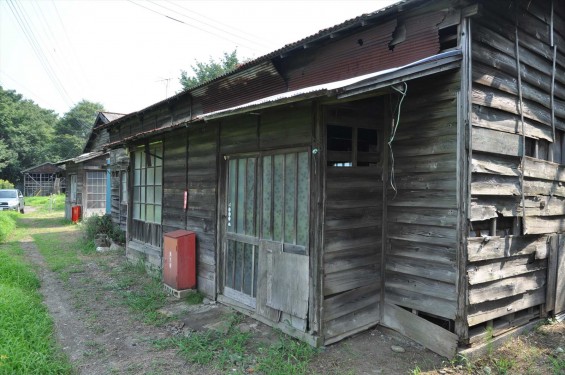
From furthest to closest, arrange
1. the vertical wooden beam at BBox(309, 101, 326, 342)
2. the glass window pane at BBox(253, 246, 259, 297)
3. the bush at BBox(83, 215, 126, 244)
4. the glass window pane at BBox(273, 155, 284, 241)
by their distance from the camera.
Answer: the bush at BBox(83, 215, 126, 244)
the glass window pane at BBox(253, 246, 259, 297)
the glass window pane at BBox(273, 155, 284, 241)
the vertical wooden beam at BBox(309, 101, 326, 342)

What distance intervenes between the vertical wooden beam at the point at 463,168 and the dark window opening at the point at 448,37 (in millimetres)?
141

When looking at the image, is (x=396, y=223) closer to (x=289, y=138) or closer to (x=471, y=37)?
(x=289, y=138)

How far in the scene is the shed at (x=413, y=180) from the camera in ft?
13.3

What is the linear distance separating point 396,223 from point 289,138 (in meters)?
1.75

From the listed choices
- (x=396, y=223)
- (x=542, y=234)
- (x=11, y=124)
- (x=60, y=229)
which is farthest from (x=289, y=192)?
(x=11, y=124)

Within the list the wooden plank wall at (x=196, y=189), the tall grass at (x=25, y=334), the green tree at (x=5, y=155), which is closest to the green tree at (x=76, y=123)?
the green tree at (x=5, y=155)

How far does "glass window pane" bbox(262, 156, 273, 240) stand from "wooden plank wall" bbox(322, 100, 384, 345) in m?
1.05

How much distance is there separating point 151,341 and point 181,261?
192 centimetres

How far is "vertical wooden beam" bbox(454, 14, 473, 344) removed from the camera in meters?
A: 3.93

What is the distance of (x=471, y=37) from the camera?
398 centimetres

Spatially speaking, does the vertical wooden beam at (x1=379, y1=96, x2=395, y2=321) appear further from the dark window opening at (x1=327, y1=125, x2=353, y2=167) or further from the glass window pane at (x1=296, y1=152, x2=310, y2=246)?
the glass window pane at (x1=296, y1=152, x2=310, y2=246)

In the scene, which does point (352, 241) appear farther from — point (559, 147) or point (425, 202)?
point (559, 147)

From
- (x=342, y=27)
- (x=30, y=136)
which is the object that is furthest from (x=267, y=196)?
(x=30, y=136)

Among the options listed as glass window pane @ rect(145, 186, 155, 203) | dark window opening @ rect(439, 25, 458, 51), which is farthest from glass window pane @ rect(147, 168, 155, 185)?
dark window opening @ rect(439, 25, 458, 51)
